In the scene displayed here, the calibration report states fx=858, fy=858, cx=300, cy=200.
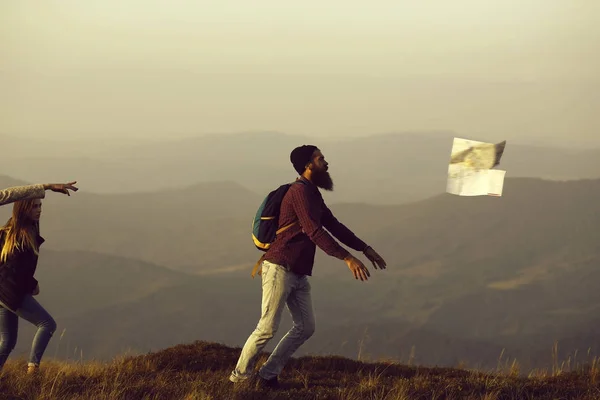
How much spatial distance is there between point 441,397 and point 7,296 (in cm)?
442

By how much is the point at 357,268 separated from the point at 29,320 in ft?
11.2

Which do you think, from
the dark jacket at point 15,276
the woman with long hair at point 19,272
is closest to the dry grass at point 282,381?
the woman with long hair at point 19,272

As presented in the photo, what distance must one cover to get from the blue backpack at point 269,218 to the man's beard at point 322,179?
0.17m

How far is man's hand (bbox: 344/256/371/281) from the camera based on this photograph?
7.74 metres

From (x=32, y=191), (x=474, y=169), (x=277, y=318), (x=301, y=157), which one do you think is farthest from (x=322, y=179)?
(x=32, y=191)

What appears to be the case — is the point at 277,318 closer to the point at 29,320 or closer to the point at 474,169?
the point at 29,320

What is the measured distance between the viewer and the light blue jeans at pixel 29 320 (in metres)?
8.54

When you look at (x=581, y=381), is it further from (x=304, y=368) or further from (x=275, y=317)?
(x=275, y=317)

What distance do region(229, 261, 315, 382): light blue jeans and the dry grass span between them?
25 cm

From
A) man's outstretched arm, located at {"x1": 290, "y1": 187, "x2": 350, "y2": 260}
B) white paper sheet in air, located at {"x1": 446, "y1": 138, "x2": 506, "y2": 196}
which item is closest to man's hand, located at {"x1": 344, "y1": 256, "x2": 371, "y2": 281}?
man's outstretched arm, located at {"x1": 290, "y1": 187, "x2": 350, "y2": 260}

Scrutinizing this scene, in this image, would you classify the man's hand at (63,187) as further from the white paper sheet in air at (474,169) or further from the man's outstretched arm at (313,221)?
the white paper sheet in air at (474,169)

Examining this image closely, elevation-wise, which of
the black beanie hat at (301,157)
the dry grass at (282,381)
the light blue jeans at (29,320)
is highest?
the black beanie hat at (301,157)

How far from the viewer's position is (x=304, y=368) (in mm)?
11070

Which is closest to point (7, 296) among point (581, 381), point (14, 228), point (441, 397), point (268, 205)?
point (14, 228)
